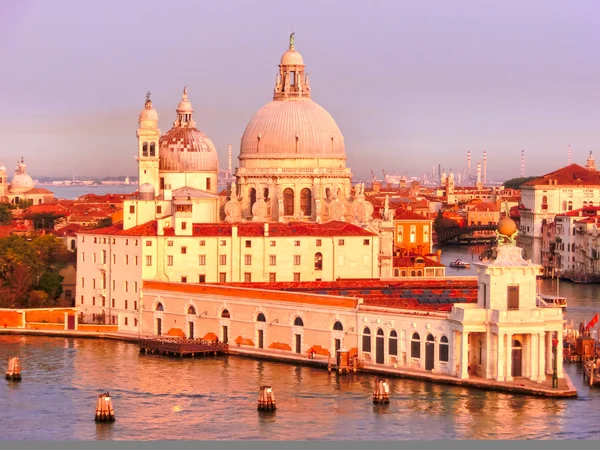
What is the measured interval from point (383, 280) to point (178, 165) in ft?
34.7

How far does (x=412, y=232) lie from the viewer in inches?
2783

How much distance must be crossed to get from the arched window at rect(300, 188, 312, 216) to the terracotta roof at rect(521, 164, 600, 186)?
28.5 metres

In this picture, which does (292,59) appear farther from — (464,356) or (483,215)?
(483,215)

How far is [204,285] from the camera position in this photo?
4375cm

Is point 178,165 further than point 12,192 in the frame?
No

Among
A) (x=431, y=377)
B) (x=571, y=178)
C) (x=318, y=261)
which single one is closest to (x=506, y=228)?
(x=431, y=377)

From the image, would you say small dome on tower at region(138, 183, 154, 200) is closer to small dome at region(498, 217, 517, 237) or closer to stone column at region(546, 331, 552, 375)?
small dome at region(498, 217, 517, 237)

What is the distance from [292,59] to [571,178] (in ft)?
96.6

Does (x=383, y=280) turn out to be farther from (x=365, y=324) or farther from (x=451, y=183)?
(x=451, y=183)

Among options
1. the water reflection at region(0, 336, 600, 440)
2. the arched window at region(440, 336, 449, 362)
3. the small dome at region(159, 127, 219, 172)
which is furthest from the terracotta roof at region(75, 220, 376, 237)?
the arched window at region(440, 336, 449, 362)

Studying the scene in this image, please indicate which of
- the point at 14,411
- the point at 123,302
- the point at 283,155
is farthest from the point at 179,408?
the point at 283,155

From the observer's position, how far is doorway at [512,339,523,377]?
36531mm

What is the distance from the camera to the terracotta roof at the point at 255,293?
4022 centimetres

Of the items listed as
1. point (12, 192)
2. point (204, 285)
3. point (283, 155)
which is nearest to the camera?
point (204, 285)
